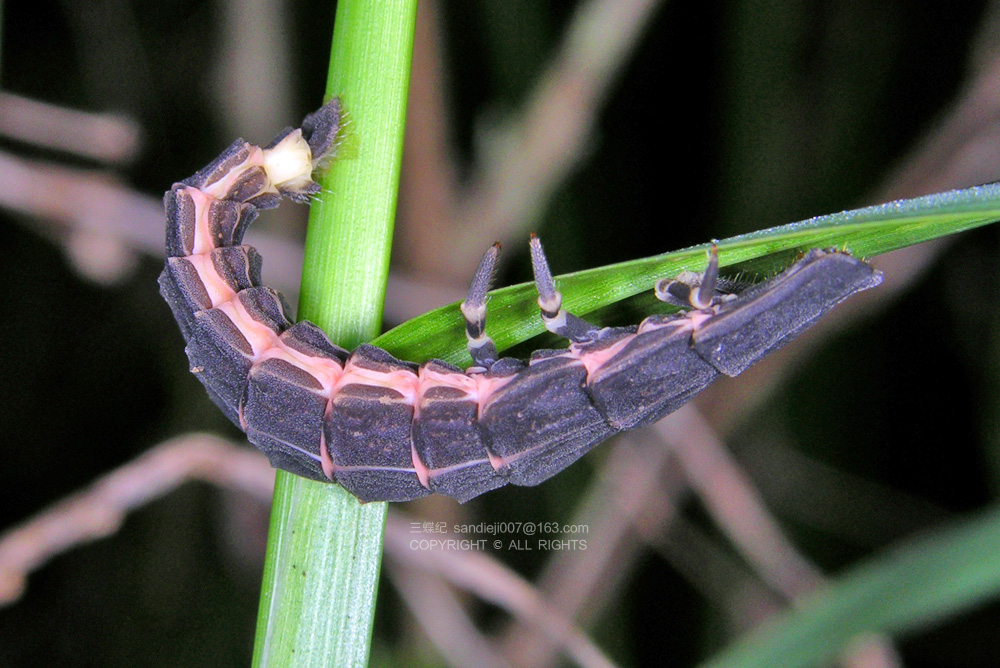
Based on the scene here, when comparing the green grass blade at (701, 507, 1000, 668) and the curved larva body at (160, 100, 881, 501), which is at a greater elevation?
the curved larva body at (160, 100, 881, 501)

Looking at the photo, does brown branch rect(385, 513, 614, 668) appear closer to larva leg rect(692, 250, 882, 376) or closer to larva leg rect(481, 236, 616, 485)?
larva leg rect(481, 236, 616, 485)

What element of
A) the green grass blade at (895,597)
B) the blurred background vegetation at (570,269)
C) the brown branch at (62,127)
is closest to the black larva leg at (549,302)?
the green grass blade at (895,597)

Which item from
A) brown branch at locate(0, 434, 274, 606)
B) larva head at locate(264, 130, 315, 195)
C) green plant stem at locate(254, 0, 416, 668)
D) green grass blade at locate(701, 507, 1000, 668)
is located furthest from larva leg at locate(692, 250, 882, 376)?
brown branch at locate(0, 434, 274, 606)

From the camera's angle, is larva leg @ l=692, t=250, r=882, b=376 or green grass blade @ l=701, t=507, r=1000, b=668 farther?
larva leg @ l=692, t=250, r=882, b=376

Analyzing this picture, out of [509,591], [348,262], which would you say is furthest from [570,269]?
[348,262]

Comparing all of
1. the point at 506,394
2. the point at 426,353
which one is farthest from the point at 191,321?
the point at 506,394

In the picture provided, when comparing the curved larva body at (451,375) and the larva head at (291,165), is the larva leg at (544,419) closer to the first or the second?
the curved larva body at (451,375)

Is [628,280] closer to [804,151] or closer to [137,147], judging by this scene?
[804,151]
